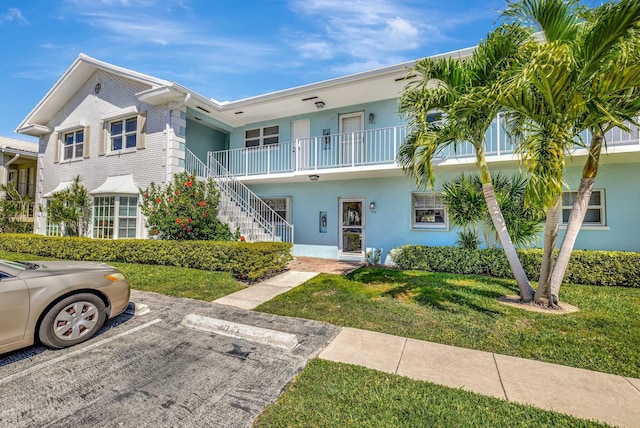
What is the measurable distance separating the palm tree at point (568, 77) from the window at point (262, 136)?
9794mm

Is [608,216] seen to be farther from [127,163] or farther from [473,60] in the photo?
[127,163]

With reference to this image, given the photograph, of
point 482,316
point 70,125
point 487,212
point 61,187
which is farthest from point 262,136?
point 482,316

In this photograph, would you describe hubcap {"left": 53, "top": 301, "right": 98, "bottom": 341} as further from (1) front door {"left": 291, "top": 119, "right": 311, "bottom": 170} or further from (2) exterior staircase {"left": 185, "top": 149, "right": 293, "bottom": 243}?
(1) front door {"left": 291, "top": 119, "right": 311, "bottom": 170}

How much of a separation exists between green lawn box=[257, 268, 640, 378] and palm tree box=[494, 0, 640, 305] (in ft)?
6.74

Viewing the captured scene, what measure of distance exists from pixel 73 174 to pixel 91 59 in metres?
5.35

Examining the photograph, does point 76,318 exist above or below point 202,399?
above

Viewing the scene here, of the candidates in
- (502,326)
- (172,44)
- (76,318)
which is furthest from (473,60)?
(172,44)

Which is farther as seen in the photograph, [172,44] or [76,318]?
[172,44]

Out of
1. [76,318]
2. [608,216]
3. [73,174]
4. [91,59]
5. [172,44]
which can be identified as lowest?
[76,318]

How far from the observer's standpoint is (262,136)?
1359 centimetres

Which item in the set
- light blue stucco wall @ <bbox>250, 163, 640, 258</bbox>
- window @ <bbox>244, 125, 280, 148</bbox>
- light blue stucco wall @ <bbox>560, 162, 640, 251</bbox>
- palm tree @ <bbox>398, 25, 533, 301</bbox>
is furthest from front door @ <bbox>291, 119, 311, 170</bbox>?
light blue stucco wall @ <bbox>560, 162, 640, 251</bbox>

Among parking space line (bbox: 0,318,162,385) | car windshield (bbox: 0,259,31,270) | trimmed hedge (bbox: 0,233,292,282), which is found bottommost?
parking space line (bbox: 0,318,162,385)

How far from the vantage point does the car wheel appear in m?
3.75

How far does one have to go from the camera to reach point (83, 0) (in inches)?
308
